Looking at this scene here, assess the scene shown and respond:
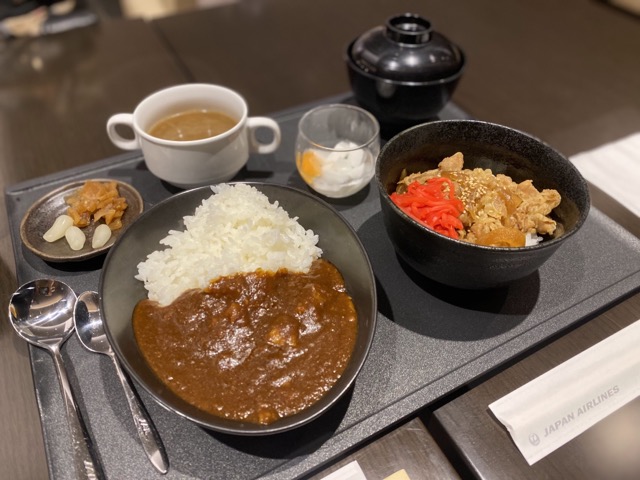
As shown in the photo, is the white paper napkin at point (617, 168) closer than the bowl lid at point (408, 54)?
No

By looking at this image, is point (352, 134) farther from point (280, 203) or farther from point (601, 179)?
point (601, 179)

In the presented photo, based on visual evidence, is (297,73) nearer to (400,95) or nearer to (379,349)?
(400,95)

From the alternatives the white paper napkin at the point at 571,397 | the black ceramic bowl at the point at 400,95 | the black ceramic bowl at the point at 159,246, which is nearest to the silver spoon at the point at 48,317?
the black ceramic bowl at the point at 159,246

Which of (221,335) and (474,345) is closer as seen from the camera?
(221,335)

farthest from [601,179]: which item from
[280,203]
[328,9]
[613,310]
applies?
[328,9]

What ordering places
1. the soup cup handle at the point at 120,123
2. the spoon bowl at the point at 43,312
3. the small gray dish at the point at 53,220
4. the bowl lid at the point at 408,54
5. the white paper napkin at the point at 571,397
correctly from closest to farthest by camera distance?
1. the white paper napkin at the point at 571,397
2. the spoon bowl at the point at 43,312
3. the small gray dish at the point at 53,220
4. the soup cup handle at the point at 120,123
5. the bowl lid at the point at 408,54

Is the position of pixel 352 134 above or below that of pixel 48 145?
above

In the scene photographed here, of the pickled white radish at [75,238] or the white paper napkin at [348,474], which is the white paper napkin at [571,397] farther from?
the pickled white radish at [75,238]

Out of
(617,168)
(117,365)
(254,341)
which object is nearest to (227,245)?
(254,341)
